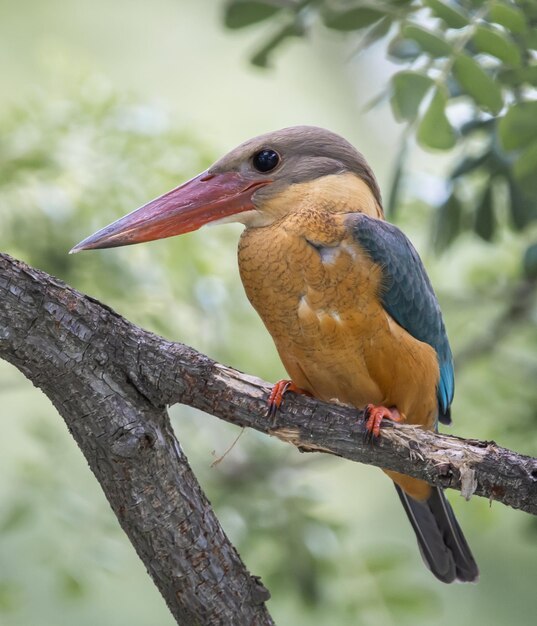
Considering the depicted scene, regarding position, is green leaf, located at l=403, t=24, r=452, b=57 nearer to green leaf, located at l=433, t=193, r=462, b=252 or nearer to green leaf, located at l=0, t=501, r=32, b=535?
green leaf, located at l=433, t=193, r=462, b=252

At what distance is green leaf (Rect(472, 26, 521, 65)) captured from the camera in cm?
237

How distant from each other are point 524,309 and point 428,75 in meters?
1.56

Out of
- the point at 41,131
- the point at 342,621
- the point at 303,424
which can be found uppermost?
the point at 41,131

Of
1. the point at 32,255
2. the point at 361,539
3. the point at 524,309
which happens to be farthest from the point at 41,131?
the point at 361,539

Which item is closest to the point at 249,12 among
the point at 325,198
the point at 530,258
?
the point at 325,198

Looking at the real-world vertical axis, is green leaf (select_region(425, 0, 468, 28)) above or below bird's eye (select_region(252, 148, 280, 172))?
above

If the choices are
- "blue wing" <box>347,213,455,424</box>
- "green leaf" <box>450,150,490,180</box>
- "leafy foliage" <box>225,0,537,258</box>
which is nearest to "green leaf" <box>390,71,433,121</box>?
"leafy foliage" <box>225,0,537,258</box>

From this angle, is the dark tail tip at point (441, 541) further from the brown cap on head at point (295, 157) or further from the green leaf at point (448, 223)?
the brown cap on head at point (295, 157)

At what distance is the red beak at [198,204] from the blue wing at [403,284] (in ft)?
1.10

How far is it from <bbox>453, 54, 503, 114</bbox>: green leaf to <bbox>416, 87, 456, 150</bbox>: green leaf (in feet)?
0.21

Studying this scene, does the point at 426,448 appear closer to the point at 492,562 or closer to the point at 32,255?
the point at 32,255

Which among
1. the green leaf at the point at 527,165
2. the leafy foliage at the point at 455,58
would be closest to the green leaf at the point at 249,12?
the leafy foliage at the point at 455,58

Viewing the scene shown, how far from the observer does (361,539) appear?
5535 mm

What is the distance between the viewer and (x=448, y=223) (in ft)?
10.5
